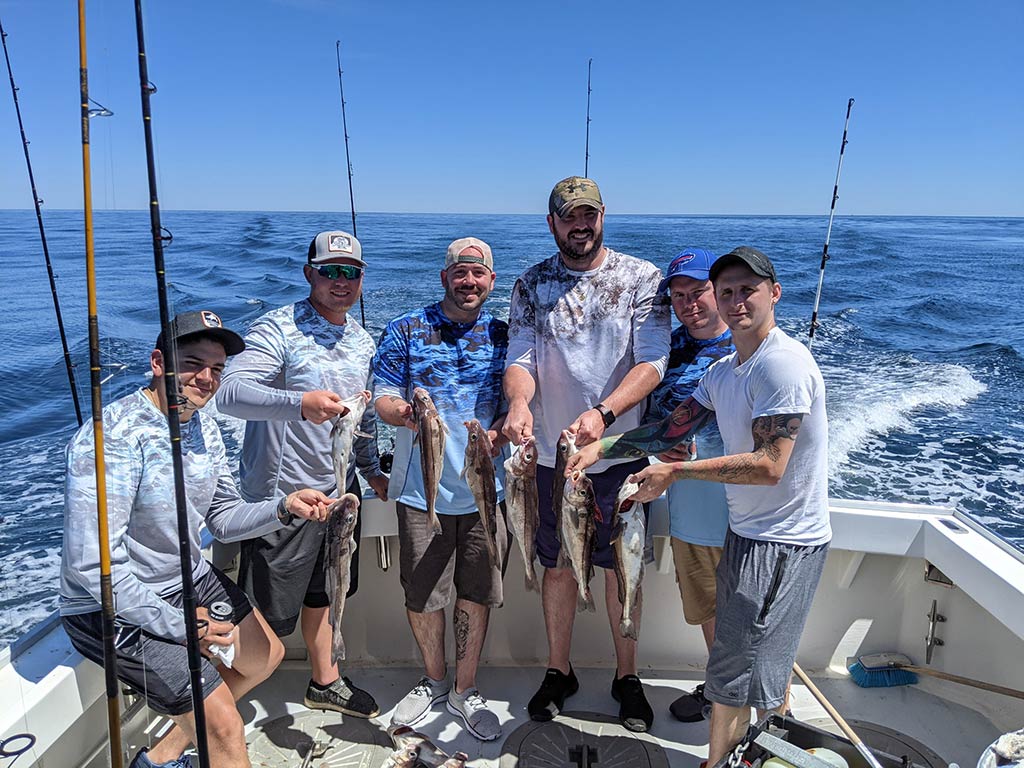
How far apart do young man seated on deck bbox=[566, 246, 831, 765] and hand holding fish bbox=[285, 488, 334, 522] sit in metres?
1.38

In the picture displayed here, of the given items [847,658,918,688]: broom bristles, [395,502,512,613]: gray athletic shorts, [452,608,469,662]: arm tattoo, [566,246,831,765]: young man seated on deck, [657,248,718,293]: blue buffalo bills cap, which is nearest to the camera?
[566,246,831,765]: young man seated on deck

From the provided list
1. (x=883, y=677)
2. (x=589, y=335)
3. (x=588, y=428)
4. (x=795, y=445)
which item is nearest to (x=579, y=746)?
(x=588, y=428)

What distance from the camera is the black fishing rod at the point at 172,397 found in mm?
2332

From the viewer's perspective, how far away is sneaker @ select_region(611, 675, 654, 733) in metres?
3.42

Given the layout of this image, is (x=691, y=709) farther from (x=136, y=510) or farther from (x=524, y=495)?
(x=136, y=510)

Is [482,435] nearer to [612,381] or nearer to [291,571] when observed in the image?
[612,381]

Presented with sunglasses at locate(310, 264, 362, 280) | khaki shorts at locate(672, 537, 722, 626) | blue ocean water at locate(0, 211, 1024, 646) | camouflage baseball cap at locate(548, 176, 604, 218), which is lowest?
blue ocean water at locate(0, 211, 1024, 646)

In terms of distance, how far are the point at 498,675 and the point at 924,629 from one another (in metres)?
2.29

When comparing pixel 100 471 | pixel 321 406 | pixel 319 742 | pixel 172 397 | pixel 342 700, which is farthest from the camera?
pixel 342 700

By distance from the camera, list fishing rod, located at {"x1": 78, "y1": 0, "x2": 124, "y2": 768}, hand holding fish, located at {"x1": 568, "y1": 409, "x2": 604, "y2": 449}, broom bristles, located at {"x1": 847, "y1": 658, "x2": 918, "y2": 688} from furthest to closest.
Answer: broom bristles, located at {"x1": 847, "y1": 658, "x2": 918, "y2": 688}
hand holding fish, located at {"x1": 568, "y1": 409, "x2": 604, "y2": 449}
fishing rod, located at {"x1": 78, "y1": 0, "x2": 124, "y2": 768}

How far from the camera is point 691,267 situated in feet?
10.3

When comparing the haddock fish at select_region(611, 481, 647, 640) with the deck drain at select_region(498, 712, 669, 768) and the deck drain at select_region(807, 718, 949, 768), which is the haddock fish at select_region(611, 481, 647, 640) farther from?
the deck drain at select_region(807, 718, 949, 768)

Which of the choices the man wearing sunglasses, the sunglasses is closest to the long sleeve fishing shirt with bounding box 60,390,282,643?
the man wearing sunglasses

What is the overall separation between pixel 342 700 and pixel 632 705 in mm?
1464
